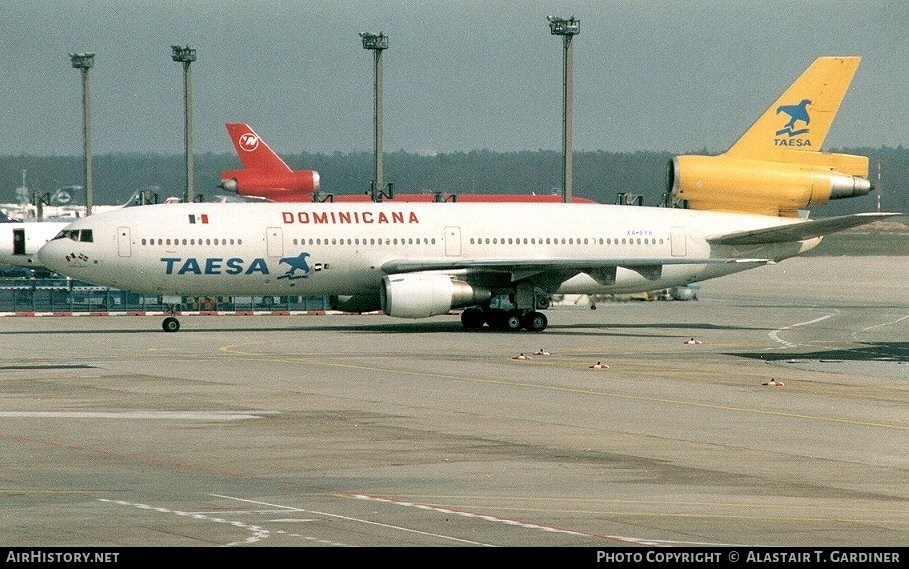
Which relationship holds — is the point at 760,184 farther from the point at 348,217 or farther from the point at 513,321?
the point at 348,217

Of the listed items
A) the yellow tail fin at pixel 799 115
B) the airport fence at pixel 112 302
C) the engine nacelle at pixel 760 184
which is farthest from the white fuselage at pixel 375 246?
the airport fence at pixel 112 302

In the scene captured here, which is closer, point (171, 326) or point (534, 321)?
point (171, 326)

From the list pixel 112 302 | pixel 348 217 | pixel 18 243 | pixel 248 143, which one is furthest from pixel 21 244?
pixel 248 143

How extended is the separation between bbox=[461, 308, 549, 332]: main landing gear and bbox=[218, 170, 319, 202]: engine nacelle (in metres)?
47.7

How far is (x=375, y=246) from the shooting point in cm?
5606

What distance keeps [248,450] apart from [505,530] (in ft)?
28.2

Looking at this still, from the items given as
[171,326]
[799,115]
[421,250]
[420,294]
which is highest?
[799,115]

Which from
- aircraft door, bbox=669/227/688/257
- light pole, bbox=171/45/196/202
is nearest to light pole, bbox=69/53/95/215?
light pole, bbox=171/45/196/202

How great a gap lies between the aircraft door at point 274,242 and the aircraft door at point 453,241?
247 inches

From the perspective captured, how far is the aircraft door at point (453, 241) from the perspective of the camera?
56906mm

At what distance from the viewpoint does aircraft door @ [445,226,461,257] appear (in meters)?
56.9

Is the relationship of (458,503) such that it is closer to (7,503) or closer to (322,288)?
(7,503)

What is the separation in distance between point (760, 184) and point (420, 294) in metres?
15.6

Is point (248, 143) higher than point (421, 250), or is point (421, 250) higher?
point (248, 143)
